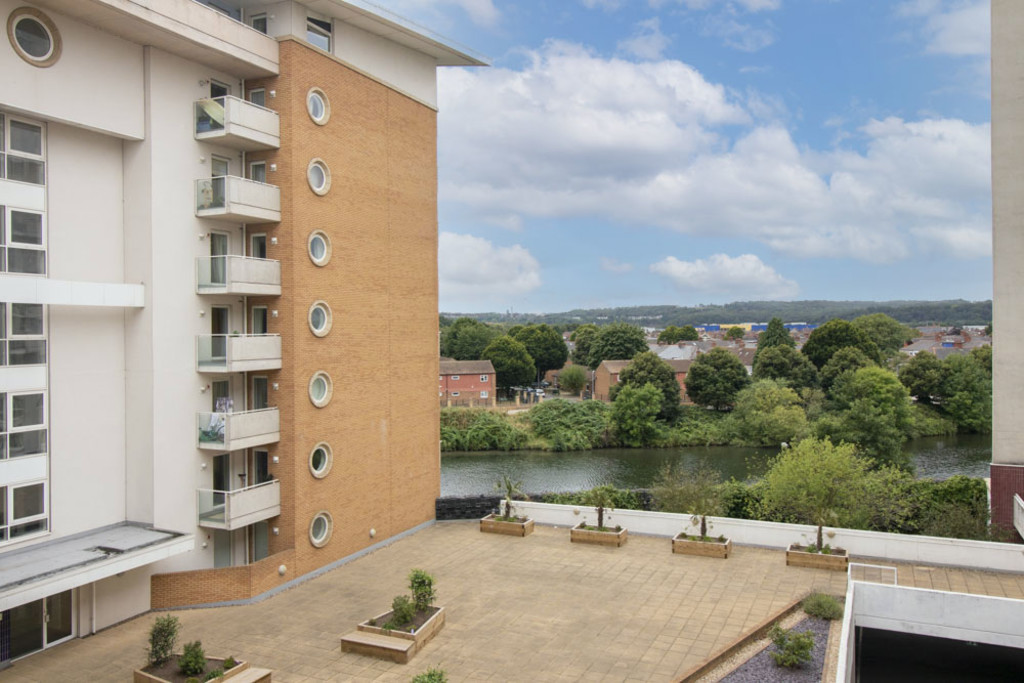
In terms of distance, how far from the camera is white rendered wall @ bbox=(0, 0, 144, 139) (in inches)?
430

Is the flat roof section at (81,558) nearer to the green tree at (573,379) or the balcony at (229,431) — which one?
the balcony at (229,431)

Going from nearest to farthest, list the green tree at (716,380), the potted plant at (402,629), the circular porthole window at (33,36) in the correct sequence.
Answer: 1. the circular porthole window at (33,36)
2. the potted plant at (402,629)
3. the green tree at (716,380)

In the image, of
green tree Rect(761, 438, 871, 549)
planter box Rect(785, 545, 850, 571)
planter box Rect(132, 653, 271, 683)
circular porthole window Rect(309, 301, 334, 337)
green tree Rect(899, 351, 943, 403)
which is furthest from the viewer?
green tree Rect(899, 351, 943, 403)

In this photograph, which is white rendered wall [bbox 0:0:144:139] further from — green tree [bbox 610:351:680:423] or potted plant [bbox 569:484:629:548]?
green tree [bbox 610:351:680:423]

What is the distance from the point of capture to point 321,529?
15.5 meters

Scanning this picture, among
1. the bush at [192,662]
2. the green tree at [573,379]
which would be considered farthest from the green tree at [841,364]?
the bush at [192,662]

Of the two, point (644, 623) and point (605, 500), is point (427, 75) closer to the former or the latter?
point (605, 500)

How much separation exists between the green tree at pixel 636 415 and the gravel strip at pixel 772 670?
36.7 metres

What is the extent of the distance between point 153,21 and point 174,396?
21.1ft

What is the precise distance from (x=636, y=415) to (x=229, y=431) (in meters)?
37.3

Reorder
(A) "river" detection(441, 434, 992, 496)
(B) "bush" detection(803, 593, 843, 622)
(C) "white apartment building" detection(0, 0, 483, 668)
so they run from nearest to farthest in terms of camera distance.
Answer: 1. (C) "white apartment building" detection(0, 0, 483, 668)
2. (B) "bush" detection(803, 593, 843, 622)
3. (A) "river" detection(441, 434, 992, 496)

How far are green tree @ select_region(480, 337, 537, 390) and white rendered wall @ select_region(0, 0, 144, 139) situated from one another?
5227 centimetres

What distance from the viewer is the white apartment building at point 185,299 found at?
11414 millimetres

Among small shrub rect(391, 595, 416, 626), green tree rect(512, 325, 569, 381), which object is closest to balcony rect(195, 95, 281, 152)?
small shrub rect(391, 595, 416, 626)
